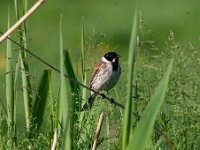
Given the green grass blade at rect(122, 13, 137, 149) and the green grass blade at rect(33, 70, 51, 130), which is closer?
the green grass blade at rect(122, 13, 137, 149)

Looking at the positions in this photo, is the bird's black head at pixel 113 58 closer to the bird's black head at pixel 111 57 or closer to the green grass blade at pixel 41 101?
the bird's black head at pixel 111 57

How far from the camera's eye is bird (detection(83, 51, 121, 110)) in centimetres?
554

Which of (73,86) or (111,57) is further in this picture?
(111,57)

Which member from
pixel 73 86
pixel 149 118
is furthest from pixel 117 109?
pixel 149 118

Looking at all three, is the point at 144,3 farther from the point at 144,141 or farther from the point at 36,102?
the point at 144,141

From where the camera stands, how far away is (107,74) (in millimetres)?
5738

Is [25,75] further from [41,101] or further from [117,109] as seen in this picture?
[117,109]

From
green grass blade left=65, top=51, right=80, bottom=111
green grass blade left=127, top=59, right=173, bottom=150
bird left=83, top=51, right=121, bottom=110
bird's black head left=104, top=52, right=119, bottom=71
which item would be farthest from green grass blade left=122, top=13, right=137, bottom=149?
bird's black head left=104, top=52, right=119, bottom=71

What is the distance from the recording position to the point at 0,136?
3.38 meters

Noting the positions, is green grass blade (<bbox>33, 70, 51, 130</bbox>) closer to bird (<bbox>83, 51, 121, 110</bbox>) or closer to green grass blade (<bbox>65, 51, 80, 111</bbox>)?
green grass blade (<bbox>65, 51, 80, 111</bbox>)

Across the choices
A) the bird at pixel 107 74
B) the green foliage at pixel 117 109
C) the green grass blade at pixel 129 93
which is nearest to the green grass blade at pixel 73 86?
the green foliage at pixel 117 109

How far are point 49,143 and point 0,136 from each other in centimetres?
19

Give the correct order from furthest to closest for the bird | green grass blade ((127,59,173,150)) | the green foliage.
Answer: the bird, the green foliage, green grass blade ((127,59,173,150))

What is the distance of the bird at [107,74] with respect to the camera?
18.2 feet
